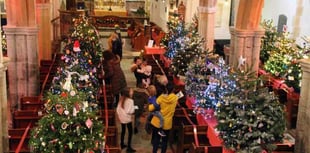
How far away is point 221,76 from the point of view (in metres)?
8.59

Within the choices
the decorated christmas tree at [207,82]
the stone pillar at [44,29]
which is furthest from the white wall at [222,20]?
the decorated christmas tree at [207,82]

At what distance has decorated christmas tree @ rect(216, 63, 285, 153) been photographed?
6535 mm

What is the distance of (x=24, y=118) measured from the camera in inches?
354

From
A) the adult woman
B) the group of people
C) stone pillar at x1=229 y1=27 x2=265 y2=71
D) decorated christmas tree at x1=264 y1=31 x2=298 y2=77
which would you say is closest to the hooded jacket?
the group of people

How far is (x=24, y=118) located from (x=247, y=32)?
5637 millimetres

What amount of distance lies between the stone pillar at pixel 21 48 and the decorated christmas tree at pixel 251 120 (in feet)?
19.9

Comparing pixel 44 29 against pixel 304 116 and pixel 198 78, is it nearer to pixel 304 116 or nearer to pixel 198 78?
pixel 198 78

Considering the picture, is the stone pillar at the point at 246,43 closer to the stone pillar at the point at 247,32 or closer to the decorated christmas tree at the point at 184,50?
the stone pillar at the point at 247,32

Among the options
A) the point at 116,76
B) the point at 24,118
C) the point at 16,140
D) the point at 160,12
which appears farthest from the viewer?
the point at 160,12

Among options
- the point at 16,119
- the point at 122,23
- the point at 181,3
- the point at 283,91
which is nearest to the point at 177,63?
the point at 283,91

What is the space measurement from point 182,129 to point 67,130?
119 inches

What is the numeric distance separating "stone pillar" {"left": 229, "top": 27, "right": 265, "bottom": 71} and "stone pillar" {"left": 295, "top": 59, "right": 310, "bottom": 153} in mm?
3853

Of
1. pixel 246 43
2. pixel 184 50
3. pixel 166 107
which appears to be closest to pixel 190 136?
pixel 166 107

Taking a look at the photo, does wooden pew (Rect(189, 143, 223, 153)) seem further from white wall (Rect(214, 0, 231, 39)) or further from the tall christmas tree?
white wall (Rect(214, 0, 231, 39))
